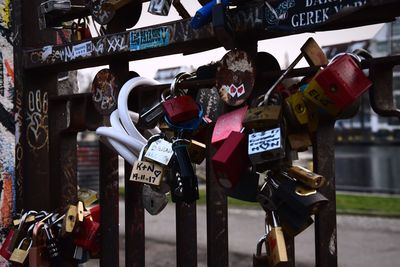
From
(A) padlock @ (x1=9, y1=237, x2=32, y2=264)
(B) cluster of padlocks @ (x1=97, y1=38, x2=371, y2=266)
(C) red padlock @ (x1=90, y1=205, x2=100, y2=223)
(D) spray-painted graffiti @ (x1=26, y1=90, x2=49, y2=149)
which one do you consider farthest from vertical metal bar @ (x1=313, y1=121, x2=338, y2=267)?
(D) spray-painted graffiti @ (x1=26, y1=90, x2=49, y2=149)

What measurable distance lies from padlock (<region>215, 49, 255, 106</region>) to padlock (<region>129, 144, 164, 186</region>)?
231 mm

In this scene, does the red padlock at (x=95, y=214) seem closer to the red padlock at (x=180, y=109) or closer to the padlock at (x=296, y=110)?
the red padlock at (x=180, y=109)

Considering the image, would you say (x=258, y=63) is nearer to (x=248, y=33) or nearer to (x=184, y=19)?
(x=248, y=33)

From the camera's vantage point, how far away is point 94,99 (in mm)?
1516

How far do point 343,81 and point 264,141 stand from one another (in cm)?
19

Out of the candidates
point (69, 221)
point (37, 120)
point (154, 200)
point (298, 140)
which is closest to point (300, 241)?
point (37, 120)

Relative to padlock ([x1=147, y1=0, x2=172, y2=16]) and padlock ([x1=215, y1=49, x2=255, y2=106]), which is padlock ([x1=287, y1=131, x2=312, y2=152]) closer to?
padlock ([x1=215, y1=49, x2=255, y2=106])

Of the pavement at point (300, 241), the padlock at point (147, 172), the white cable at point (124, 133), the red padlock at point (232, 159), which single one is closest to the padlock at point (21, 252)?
the white cable at point (124, 133)

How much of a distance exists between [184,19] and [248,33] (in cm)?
21

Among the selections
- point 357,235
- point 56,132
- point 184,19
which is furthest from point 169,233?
point 184,19

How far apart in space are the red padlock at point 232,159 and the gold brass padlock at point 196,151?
7.8 inches

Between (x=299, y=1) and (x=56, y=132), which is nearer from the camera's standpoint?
(x=299, y=1)

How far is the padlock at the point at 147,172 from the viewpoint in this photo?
1.16m

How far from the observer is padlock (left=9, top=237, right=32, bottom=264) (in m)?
1.55
